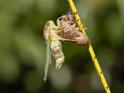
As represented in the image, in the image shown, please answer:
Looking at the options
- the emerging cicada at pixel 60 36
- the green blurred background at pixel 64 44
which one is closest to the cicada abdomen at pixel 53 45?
the emerging cicada at pixel 60 36

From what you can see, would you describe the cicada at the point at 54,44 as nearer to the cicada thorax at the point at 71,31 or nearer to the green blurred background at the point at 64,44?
the cicada thorax at the point at 71,31

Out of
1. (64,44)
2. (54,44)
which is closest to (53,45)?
(54,44)

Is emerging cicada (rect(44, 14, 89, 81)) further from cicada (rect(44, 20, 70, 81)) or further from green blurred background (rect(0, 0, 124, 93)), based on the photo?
green blurred background (rect(0, 0, 124, 93))

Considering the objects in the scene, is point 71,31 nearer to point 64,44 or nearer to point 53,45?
point 53,45

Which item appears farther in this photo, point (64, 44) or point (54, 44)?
point (64, 44)

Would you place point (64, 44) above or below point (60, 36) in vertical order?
below

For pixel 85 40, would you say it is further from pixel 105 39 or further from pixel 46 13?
pixel 105 39

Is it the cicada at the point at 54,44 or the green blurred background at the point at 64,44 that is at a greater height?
the cicada at the point at 54,44
